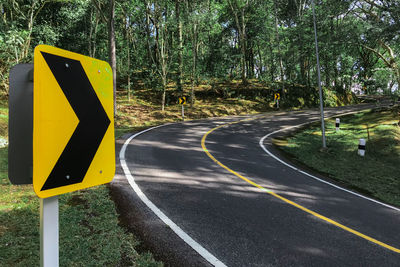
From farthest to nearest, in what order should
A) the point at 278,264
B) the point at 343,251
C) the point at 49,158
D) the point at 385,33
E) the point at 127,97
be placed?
the point at 127,97, the point at 385,33, the point at 343,251, the point at 278,264, the point at 49,158

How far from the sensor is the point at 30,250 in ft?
9.04

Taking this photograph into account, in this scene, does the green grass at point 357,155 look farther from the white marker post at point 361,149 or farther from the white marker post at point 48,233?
the white marker post at point 48,233

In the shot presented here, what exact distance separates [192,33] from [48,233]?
25414 mm

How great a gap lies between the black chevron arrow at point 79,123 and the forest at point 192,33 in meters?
15.8

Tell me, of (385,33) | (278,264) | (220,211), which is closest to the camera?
(278,264)

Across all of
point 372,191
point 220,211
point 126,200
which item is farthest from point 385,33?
point 126,200

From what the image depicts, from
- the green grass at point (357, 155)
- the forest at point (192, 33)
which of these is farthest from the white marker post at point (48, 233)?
the forest at point (192, 33)

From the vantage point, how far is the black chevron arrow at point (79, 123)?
4.13ft

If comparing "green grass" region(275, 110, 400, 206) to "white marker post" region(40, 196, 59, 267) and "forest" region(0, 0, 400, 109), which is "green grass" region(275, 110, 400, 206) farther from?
"white marker post" region(40, 196, 59, 267)

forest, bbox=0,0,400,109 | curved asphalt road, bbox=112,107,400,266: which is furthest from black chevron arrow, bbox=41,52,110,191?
forest, bbox=0,0,400,109

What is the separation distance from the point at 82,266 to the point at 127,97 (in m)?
23.8

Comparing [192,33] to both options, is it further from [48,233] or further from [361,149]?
[48,233]

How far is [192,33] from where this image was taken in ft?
79.3

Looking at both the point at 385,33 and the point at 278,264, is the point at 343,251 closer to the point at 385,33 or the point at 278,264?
the point at 278,264
